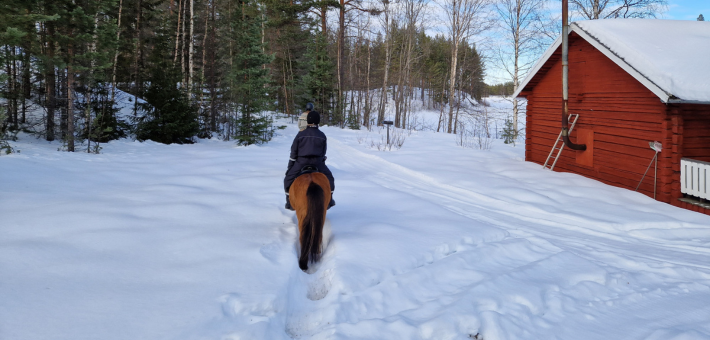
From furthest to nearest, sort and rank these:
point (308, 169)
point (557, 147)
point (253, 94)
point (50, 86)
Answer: point (253, 94)
point (50, 86)
point (557, 147)
point (308, 169)

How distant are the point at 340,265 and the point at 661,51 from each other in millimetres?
10384

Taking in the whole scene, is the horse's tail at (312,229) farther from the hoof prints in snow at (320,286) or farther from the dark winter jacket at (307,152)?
the dark winter jacket at (307,152)

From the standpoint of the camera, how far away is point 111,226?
5.21m

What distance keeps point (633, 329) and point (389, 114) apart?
151 ft

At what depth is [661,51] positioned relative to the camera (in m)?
10.1

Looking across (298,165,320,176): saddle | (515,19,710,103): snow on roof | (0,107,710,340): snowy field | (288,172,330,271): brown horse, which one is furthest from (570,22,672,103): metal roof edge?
(288,172,330,271): brown horse

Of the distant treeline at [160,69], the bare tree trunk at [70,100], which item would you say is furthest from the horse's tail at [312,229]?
the bare tree trunk at [70,100]

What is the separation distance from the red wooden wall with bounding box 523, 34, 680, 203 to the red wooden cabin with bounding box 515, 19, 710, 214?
25mm

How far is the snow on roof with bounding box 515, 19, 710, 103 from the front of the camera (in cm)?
874

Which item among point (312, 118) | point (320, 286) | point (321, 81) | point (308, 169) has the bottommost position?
point (320, 286)

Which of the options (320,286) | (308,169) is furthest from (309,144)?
(320,286)

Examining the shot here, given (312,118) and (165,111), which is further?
(165,111)

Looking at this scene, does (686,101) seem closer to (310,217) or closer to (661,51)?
(661,51)

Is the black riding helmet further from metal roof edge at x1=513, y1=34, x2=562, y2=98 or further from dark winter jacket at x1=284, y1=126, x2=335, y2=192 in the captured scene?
metal roof edge at x1=513, y1=34, x2=562, y2=98
